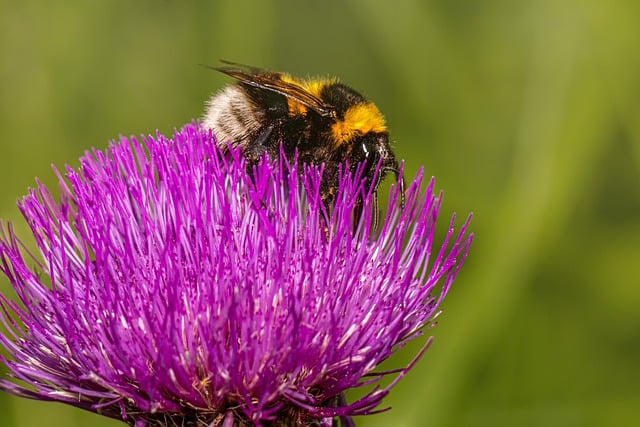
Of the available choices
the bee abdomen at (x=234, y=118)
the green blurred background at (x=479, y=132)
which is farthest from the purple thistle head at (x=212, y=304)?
the green blurred background at (x=479, y=132)

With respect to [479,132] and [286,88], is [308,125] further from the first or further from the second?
[479,132]

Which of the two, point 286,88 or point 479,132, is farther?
point 479,132

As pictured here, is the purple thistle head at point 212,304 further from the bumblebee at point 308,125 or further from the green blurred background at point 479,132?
the green blurred background at point 479,132

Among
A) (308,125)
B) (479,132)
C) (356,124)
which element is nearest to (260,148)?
(308,125)

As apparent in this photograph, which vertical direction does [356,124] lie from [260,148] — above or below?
above

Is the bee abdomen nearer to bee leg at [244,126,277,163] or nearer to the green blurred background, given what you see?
bee leg at [244,126,277,163]

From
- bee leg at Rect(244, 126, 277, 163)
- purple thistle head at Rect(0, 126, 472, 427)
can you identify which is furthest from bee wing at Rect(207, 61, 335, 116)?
purple thistle head at Rect(0, 126, 472, 427)
